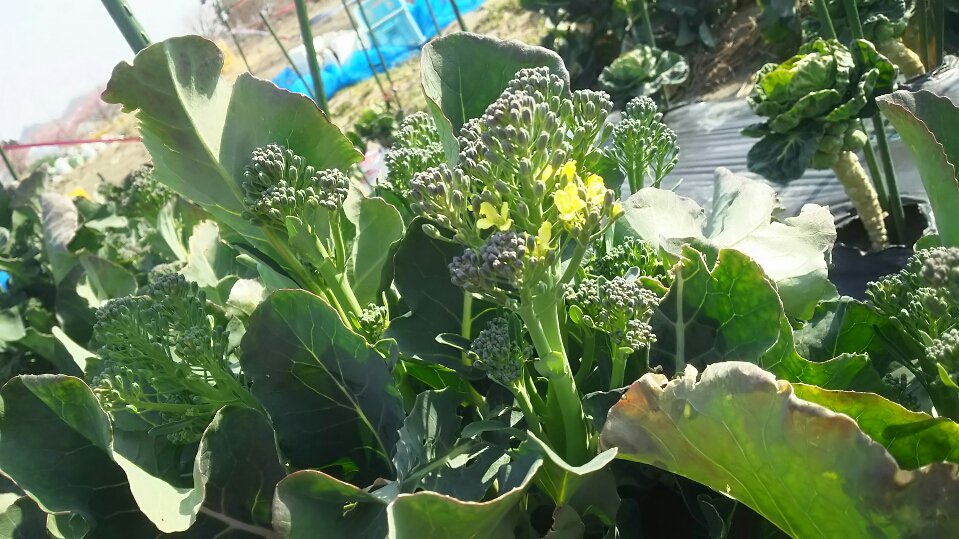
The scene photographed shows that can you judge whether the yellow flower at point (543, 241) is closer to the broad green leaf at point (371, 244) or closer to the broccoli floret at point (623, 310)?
the broccoli floret at point (623, 310)

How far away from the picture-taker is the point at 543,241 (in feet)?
1.53

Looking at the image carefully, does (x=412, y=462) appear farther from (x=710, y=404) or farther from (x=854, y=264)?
(x=854, y=264)

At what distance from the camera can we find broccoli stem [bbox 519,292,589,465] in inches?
19.3

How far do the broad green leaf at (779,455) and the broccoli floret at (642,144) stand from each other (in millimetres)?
300

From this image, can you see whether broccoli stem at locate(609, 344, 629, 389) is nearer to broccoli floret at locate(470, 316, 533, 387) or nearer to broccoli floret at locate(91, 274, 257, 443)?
broccoli floret at locate(470, 316, 533, 387)

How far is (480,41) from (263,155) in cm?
20

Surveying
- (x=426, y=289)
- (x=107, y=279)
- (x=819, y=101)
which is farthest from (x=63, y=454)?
(x=819, y=101)

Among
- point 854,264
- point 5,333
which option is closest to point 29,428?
point 5,333

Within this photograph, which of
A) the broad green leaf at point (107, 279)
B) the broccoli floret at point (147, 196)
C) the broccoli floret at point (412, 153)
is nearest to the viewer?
the broccoli floret at point (412, 153)

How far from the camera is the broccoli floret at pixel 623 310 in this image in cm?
51

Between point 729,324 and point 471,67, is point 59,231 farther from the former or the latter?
point 729,324

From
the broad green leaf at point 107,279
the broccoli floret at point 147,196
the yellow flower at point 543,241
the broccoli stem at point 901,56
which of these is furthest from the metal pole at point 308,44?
the broccoli stem at point 901,56

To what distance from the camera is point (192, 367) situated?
2.05 feet

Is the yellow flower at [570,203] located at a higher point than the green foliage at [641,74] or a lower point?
higher
